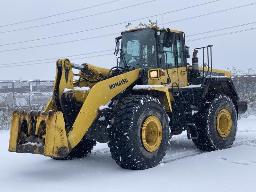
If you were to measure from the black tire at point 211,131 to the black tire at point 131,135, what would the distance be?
83.4 inches

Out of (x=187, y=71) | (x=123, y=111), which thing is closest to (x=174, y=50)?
(x=187, y=71)

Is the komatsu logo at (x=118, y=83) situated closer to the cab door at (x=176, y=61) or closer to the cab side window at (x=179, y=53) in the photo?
the cab door at (x=176, y=61)

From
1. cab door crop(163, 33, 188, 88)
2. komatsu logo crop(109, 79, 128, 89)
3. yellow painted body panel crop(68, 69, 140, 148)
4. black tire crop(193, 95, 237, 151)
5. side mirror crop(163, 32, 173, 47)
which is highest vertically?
side mirror crop(163, 32, 173, 47)

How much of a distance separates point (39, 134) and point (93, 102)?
40.9 inches

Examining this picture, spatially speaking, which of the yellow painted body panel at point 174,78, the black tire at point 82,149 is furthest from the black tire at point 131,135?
the black tire at point 82,149

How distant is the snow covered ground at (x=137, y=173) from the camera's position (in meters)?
6.58

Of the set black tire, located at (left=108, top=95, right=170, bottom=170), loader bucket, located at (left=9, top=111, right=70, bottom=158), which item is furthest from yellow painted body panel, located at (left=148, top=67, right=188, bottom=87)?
loader bucket, located at (left=9, top=111, right=70, bottom=158)

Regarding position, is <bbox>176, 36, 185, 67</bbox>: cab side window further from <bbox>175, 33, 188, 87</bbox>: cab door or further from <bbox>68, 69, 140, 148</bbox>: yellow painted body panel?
<bbox>68, 69, 140, 148</bbox>: yellow painted body panel

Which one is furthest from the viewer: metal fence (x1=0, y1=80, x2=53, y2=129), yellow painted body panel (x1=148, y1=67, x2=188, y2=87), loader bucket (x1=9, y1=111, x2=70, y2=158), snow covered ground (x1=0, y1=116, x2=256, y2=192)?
metal fence (x1=0, y1=80, x2=53, y2=129)

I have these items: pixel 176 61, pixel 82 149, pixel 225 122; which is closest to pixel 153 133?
pixel 82 149

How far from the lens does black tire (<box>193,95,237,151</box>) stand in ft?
32.0

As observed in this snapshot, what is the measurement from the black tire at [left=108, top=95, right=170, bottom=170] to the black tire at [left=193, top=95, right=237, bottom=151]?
2.12 meters

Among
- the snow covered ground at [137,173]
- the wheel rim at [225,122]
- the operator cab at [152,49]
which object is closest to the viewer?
the snow covered ground at [137,173]

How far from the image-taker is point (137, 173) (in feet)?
24.4
